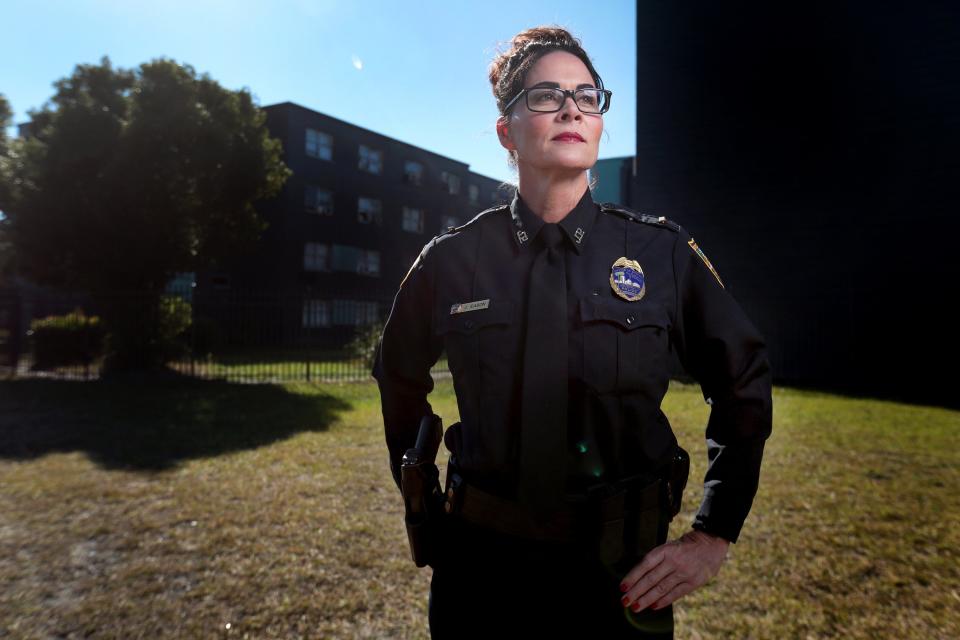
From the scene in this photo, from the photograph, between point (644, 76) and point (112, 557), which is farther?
point (644, 76)

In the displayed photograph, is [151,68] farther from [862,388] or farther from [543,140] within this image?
[862,388]

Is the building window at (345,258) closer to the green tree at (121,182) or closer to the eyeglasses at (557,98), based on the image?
the green tree at (121,182)

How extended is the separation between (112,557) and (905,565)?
5.67 meters

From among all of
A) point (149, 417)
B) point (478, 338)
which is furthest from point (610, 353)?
point (149, 417)

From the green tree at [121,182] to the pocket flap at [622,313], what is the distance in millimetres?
15533

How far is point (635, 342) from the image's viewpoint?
64.2 inches

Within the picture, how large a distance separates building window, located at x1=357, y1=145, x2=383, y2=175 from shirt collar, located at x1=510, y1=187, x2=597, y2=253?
31.3 meters

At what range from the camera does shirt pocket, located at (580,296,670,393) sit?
5.25 ft

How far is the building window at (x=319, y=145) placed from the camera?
28.9 metres

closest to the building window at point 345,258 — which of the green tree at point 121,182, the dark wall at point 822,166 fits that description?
the green tree at point 121,182

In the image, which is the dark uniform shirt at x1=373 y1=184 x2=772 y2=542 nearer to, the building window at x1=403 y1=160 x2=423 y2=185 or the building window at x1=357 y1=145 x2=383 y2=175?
the building window at x1=357 y1=145 x2=383 y2=175

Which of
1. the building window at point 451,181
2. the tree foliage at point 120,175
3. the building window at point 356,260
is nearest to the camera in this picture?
the tree foliage at point 120,175

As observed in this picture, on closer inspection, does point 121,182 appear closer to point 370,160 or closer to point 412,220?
point 370,160

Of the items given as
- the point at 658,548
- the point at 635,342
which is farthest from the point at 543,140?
the point at 658,548
